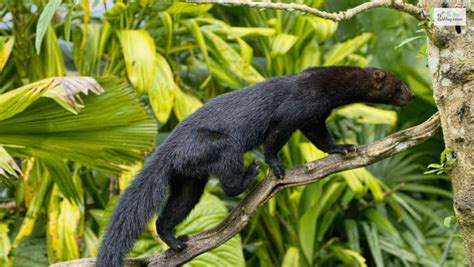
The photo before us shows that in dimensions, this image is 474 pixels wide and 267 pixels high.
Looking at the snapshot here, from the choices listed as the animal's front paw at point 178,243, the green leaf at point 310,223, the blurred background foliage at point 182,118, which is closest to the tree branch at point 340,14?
the animal's front paw at point 178,243

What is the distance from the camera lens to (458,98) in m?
2.26

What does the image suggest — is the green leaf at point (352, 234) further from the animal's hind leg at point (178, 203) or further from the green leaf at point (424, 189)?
the animal's hind leg at point (178, 203)

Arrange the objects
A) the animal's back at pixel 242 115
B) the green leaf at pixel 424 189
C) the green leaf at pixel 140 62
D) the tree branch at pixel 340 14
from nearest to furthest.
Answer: the tree branch at pixel 340 14 → the animal's back at pixel 242 115 → the green leaf at pixel 140 62 → the green leaf at pixel 424 189

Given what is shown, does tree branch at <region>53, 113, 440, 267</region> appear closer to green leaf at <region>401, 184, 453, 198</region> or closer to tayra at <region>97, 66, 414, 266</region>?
tayra at <region>97, 66, 414, 266</region>

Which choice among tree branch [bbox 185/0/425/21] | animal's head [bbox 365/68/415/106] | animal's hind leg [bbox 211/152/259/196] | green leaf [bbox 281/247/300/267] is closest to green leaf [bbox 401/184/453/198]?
green leaf [bbox 281/247/300/267]

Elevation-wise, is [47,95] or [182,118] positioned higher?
[47,95]

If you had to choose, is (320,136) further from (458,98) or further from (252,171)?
(458,98)

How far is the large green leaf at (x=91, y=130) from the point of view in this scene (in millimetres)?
3219

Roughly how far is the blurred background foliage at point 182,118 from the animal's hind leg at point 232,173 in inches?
29.8

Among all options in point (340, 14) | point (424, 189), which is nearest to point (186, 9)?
point (424, 189)

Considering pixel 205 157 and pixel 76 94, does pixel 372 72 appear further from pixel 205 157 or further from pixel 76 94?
pixel 76 94

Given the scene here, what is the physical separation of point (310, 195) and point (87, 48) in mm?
1566

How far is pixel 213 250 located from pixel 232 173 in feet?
3.94

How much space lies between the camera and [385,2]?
213 cm
